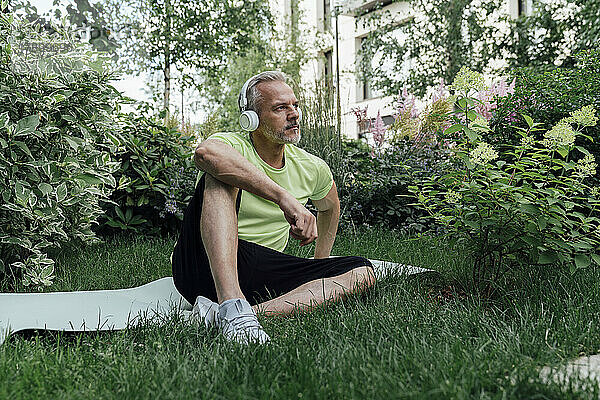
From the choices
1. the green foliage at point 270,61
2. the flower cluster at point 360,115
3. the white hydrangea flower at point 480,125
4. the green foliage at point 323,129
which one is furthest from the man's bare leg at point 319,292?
the green foliage at point 270,61

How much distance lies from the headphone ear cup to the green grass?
802mm

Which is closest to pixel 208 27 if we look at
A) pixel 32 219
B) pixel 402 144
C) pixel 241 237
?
pixel 402 144

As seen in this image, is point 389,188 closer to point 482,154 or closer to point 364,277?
point 364,277

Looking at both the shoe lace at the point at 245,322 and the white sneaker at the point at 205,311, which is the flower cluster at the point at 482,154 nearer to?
the shoe lace at the point at 245,322

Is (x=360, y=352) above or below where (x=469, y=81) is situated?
below

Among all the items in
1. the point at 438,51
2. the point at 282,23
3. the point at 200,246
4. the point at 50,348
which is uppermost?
the point at 282,23

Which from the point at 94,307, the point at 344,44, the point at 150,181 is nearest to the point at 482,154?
the point at 94,307

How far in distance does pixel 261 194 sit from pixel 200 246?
0.38 metres

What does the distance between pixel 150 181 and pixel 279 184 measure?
2.13 meters

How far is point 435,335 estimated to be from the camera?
5.79 feet

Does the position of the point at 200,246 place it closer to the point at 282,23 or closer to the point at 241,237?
the point at 241,237

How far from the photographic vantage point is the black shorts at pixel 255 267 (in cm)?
241

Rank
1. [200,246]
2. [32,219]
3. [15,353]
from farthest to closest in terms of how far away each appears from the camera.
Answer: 1. [32,219]
2. [200,246]
3. [15,353]

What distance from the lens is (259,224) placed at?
2539 millimetres
